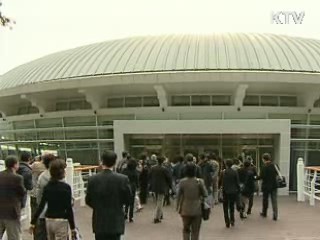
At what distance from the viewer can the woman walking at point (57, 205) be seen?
6.47m

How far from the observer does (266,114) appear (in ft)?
82.0

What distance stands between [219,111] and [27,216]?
47.7ft

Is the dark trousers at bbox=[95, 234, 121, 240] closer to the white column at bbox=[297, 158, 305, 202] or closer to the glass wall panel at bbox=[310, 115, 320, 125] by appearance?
the white column at bbox=[297, 158, 305, 202]

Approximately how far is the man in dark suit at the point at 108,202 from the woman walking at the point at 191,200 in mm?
2599

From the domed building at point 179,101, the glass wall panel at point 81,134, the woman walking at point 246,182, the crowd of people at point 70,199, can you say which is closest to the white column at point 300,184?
the domed building at point 179,101

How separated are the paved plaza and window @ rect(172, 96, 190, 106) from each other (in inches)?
425

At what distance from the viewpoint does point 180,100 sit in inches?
1007

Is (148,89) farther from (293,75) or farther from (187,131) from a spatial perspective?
A: (293,75)

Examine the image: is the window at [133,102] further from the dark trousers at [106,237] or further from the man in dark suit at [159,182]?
the dark trousers at [106,237]

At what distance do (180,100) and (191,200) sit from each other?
17.0m

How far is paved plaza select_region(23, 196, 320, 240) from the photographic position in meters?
10.9

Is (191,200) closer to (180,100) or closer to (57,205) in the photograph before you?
(57,205)

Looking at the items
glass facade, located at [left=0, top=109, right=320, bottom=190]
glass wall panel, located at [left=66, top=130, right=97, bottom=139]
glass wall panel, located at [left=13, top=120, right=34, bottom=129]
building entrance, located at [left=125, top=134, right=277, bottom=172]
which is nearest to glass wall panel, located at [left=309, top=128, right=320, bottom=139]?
glass facade, located at [left=0, top=109, right=320, bottom=190]

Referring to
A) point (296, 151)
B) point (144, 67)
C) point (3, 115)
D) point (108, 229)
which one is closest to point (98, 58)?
point (144, 67)
